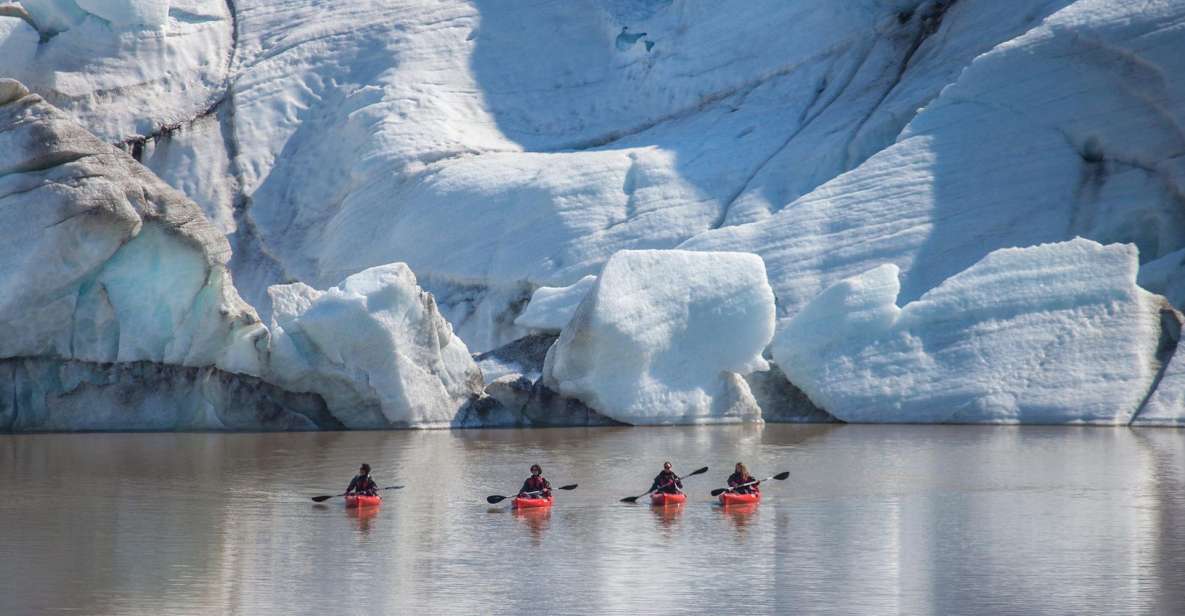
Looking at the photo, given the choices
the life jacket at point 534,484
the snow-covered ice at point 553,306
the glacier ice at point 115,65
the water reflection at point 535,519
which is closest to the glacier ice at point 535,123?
the glacier ice at point 115,65

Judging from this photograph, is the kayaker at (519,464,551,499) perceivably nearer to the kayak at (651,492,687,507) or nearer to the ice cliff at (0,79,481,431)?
the kayak at (651,492,687,507)

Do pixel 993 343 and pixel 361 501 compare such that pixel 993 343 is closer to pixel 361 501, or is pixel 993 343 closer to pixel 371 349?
pixel 371 349

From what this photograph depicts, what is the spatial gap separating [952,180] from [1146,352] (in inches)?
181

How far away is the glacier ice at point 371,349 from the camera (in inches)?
899

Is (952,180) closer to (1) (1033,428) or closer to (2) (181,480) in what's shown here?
(1) (1033,428)

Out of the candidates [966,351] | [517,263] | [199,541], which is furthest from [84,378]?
[966,351]

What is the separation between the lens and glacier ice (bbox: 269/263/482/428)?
74.9 feet

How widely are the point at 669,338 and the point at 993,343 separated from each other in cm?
421

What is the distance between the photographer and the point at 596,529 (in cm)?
1496

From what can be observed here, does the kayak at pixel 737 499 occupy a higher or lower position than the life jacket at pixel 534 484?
lower

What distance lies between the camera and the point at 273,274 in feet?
99.8

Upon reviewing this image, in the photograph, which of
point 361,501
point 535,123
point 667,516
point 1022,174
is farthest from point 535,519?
point 535,123

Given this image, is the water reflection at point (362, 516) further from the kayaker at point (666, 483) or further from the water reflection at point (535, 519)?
the kayaker at point (666, 483)

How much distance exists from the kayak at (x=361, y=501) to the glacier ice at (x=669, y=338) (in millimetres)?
7557
